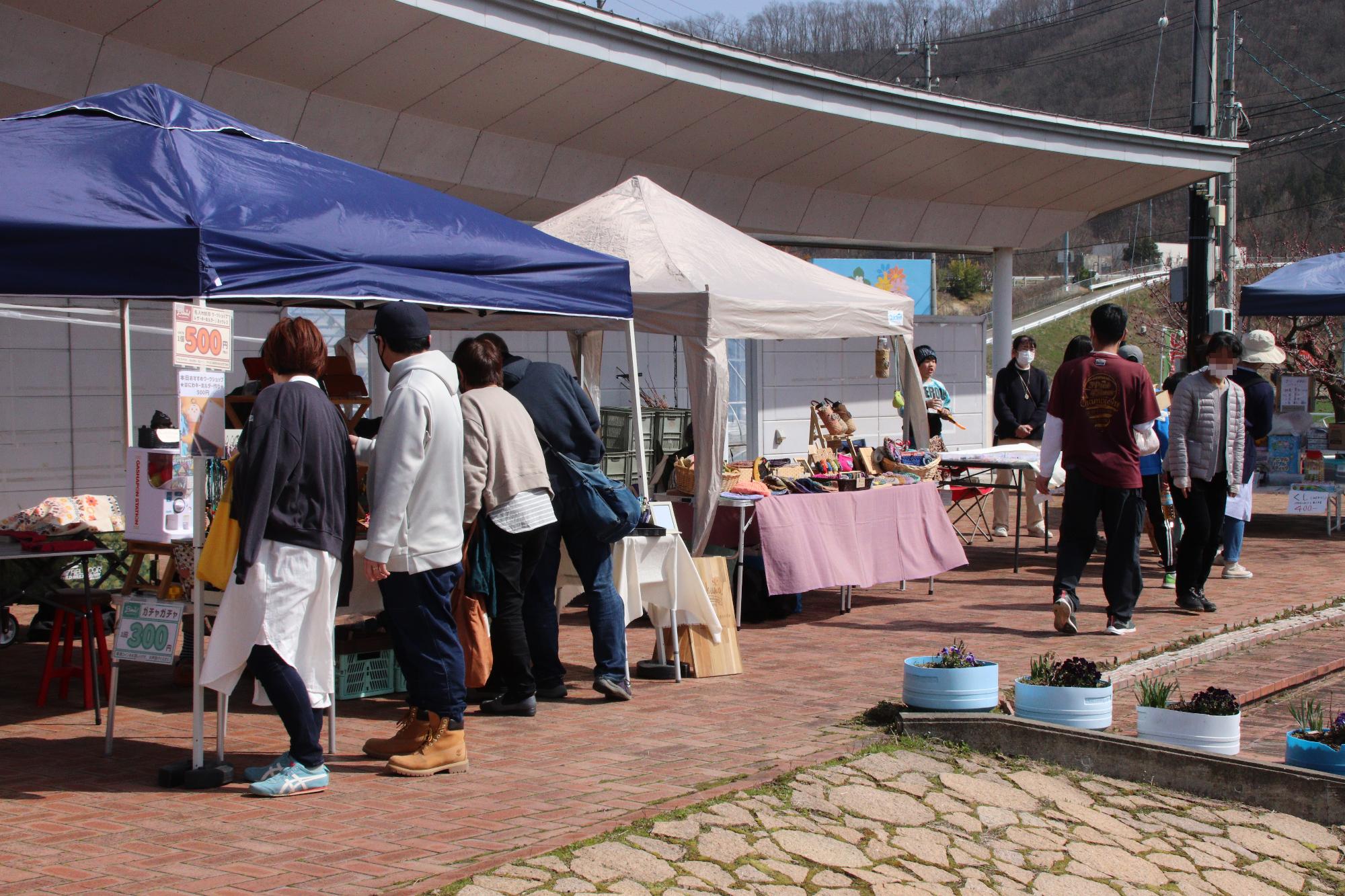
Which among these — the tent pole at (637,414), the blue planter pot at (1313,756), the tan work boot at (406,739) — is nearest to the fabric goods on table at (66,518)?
the tan work boot at (406,739)

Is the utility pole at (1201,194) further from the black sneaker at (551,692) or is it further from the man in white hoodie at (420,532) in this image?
the man in white hoodie at (420,532)

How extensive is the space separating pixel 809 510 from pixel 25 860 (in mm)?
5861

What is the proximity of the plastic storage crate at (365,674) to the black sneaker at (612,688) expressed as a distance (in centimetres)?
109

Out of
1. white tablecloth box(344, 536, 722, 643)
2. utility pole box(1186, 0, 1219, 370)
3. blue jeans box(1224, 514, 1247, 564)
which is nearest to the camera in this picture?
white tablecloth box(344, 536, 722, 643)

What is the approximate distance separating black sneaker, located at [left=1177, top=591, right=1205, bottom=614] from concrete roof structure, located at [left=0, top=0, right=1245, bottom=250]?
726 cm

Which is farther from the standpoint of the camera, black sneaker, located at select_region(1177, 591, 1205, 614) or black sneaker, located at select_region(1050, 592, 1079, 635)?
black sneaker, located at select_region(1177, 591, 1205, 614)

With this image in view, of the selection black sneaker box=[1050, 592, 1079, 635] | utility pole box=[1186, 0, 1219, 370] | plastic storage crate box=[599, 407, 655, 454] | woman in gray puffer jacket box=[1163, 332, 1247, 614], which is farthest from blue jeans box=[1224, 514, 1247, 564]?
plastic storage crate box=[599, 407, 655, 454]

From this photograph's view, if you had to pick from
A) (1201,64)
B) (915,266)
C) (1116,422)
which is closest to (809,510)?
(1116,422)

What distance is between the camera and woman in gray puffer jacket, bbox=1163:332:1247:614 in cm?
972

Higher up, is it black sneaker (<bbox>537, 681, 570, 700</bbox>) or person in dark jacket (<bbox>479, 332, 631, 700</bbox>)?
person in dark jacket (<bbox>479, 332, 631, 700</bbox>)

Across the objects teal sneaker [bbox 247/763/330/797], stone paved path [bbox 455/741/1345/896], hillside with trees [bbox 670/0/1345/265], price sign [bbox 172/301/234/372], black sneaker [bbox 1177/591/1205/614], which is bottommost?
stone paved path [bbox 455/741/1345/896]

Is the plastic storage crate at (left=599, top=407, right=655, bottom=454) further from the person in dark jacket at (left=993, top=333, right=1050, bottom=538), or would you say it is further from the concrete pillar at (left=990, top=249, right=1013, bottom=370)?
the concrete pillar at (left=990, top=249, right=1013, bottom=370)

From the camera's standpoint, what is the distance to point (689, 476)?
9523mm

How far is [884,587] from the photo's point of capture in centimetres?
1118
